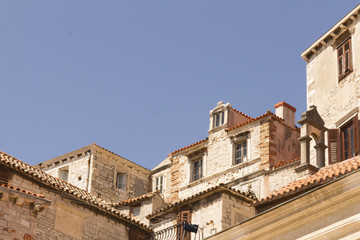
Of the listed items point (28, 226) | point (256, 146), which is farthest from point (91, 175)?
point (28, 226)

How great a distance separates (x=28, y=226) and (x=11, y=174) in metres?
4.53

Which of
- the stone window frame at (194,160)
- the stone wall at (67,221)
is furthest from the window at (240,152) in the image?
the stone wall at (67,221)

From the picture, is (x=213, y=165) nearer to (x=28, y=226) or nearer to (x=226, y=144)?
(x=226, y=144)

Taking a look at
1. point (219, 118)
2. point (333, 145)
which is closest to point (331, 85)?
point (333, 145)

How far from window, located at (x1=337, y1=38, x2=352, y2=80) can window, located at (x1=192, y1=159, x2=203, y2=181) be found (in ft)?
47.7

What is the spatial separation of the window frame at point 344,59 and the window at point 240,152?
1173 centimetres

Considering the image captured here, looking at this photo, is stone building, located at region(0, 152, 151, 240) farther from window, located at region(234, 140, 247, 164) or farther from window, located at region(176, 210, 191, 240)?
window, located at region(234, 140, 247, 164)

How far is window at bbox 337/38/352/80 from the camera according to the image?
102ft

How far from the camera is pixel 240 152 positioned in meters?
43.0

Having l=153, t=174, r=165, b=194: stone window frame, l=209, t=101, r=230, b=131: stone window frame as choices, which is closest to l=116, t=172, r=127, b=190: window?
l=153, t=174, r=165, b=194: stone window frame

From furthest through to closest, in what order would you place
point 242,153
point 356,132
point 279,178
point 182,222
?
point 242,153 → point 279,178 → point 182,222 → point 356,132

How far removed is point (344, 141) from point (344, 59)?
146 inches

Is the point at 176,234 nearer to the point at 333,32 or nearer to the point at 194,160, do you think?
the point at 333,32

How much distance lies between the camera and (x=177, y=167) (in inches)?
1786
